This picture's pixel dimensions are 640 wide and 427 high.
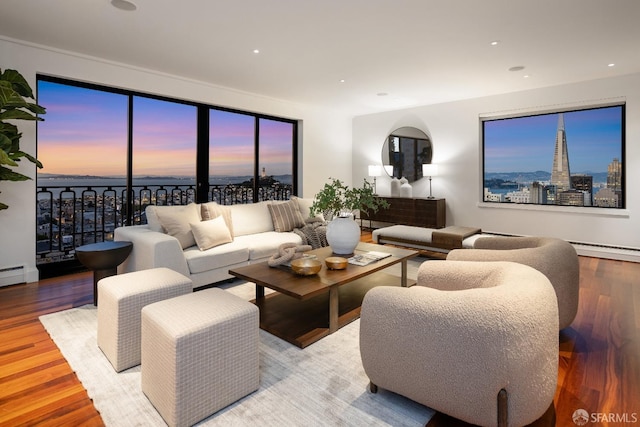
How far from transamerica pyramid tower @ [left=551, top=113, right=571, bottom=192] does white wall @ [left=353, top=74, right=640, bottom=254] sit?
365mm

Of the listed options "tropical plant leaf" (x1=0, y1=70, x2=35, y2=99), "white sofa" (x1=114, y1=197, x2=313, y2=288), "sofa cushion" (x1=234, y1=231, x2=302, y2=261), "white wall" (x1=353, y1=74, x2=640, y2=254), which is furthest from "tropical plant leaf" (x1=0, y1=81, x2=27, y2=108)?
"white wall" (x1=353, y1=74, x2=640, y2=254)

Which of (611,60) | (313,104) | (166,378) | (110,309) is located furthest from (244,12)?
(611,60)

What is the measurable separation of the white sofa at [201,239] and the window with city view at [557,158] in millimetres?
3983

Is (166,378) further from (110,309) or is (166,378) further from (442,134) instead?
(442,134)

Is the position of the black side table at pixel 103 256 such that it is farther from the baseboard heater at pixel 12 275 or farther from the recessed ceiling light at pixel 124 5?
the recessed ceiling light at pixel 124 5

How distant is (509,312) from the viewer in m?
1.41

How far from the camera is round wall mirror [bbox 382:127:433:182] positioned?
7.06 meters

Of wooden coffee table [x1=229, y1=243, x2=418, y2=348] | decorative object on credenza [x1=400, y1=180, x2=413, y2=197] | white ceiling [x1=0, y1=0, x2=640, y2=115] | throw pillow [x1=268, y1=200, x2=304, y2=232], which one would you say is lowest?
wooden coffee table [x1=229, y1=243, x2=418, y2=348]

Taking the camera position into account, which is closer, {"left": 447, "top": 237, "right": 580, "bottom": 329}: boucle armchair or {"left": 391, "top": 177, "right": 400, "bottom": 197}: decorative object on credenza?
{"left": 447, "top": 237, "right": 580, "bottom": 329}: boucle armchair

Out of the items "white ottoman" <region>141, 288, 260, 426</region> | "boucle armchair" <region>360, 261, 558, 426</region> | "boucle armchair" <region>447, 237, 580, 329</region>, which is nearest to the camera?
"boucle armchair" <region>360, 261, 558, 426</region>

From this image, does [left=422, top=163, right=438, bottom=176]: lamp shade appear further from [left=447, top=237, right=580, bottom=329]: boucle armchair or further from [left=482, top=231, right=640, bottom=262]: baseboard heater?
[left=447, top=237, right=580, bottom=329]: boucle armchair

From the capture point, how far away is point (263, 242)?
13.5 feet

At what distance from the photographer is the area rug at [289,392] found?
1699 millimetres

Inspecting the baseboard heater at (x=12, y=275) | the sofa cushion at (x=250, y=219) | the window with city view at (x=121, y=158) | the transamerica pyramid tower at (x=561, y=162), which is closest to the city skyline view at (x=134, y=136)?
the window with city view at (x=121, y=158)
